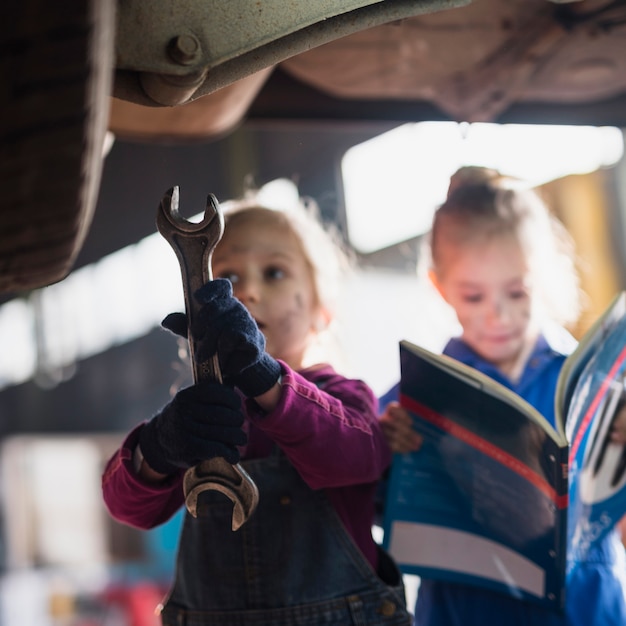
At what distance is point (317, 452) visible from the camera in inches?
33.0

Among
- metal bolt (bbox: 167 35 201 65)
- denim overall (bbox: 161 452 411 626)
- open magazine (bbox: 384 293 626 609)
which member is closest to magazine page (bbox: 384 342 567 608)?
open magazine (bbox: 384 293 626 609)

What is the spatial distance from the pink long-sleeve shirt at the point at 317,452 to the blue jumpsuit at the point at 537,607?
0.18 meters

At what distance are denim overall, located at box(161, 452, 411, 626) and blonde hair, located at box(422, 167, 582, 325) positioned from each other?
18.9 inches

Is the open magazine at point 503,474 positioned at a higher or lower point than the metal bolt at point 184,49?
lower

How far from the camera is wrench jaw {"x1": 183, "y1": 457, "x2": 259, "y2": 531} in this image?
0.70m

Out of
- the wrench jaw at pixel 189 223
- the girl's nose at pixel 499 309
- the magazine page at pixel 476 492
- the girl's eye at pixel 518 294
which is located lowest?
the magazine page at pixel 476 492

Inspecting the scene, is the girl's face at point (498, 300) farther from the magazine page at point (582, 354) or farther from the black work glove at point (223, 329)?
the black work glove at point (223, 329)

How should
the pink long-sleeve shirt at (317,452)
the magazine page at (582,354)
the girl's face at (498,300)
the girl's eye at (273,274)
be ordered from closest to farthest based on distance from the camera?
the pink long-sleeve shirt at (317,452) → the magazine page at (582,354) → the girl's eye at (273,274) → the girl's face at (498,300)

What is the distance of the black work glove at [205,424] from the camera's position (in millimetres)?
700

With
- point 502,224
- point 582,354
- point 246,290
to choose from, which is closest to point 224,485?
point 246,290

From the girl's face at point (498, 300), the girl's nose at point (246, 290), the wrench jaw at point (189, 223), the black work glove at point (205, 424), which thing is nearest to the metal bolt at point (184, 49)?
the wrench jaw at point (189, 223)

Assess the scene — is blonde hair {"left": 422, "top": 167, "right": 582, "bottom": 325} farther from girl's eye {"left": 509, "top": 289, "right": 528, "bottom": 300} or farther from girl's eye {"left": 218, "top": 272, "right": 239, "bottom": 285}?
girl's eye {"left": 218, "top": 272, "right": 239, "bottom": 285}

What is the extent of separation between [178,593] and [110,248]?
6.71 m

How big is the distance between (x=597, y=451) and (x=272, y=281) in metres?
0.42
